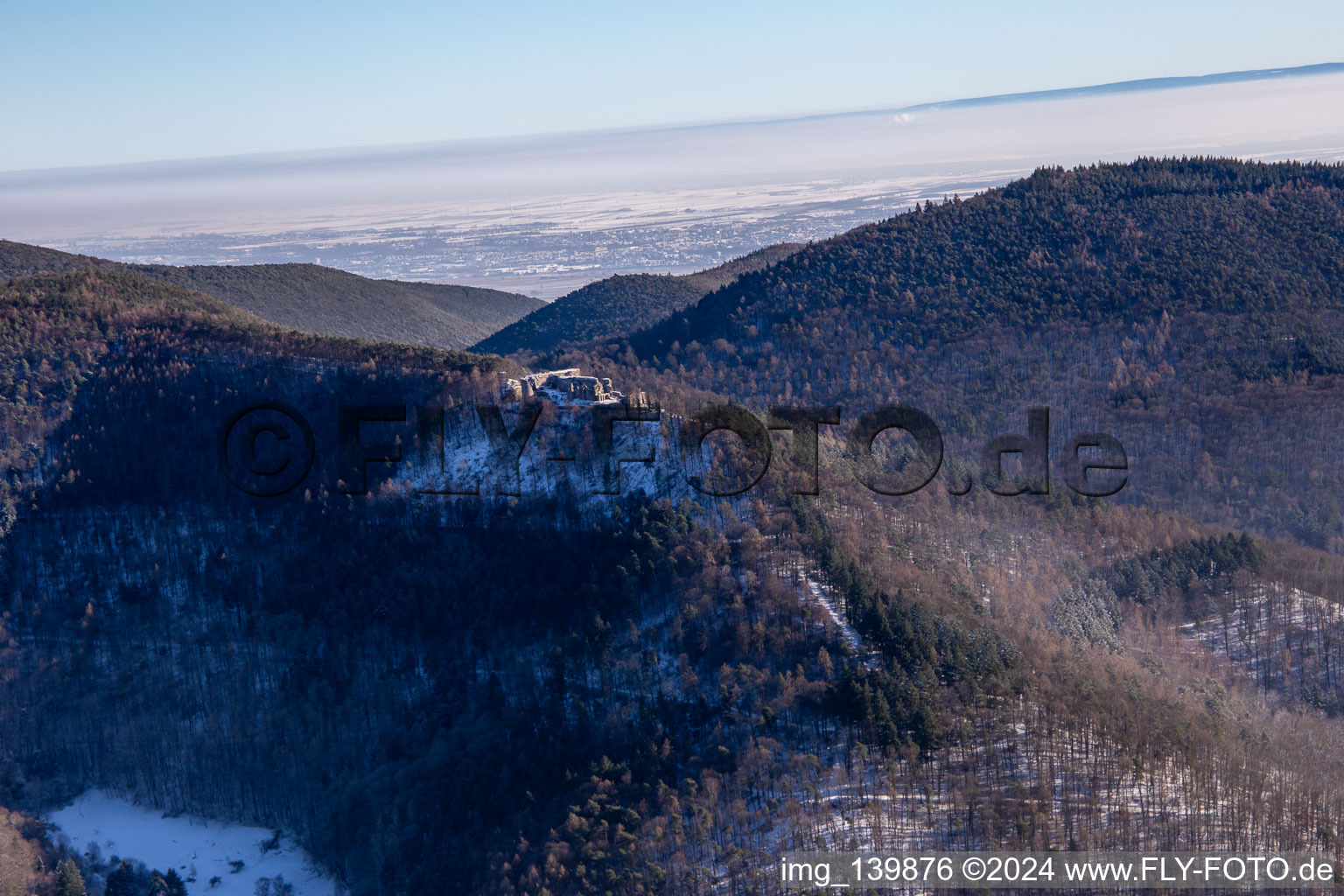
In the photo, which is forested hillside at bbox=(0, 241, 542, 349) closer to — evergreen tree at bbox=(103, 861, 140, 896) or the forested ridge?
the forested ridge

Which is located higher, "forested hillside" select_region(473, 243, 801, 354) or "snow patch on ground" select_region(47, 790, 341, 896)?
"forested hillside" select_region(473, 243, 801, 354)

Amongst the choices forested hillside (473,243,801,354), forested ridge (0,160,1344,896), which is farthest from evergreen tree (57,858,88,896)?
forested hillside (473,243,801,354)

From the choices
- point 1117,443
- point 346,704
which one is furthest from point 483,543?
point 1117,443

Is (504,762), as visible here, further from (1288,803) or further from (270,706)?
(1288,803)

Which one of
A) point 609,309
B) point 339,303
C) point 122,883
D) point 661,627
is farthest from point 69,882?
point 339,303

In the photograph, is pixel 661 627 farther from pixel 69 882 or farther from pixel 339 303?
pixel 339 303

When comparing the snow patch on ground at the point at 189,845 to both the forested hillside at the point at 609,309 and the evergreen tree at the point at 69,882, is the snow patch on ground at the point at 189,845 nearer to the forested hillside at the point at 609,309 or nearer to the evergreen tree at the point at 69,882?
the evergreen tree at the point at 69,882
